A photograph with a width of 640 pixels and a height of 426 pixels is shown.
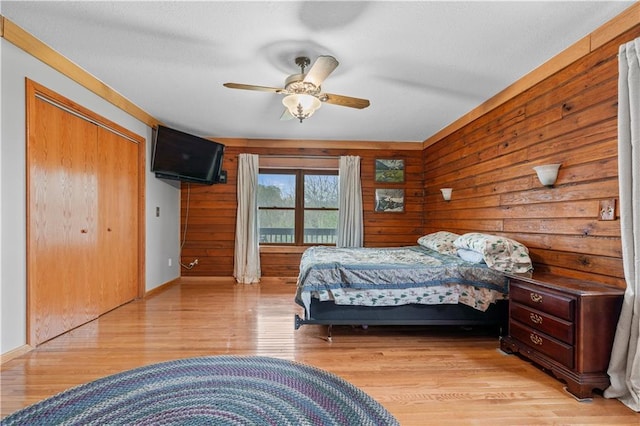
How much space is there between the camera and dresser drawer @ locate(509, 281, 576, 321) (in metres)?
1.87

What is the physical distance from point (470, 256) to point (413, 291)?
2.27 ft

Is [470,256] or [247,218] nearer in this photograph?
[470,256]

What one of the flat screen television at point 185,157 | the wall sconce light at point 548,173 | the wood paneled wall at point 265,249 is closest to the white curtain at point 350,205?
the wood paneled wall at point 265,249

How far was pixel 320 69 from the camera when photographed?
7.05ft

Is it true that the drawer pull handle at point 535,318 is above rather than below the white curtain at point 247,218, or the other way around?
below

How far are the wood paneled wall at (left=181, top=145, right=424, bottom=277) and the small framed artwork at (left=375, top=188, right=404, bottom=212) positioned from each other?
0.24 feet

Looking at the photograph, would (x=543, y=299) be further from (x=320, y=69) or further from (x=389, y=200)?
(x=389, y=200)

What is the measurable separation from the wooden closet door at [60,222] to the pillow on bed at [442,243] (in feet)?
12.1

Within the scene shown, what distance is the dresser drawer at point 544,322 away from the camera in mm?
1871

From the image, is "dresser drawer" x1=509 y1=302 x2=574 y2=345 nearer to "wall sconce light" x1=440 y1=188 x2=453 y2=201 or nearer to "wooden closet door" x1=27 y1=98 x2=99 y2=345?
"wall sconce light" x1=440 y1=188 x2=453 y2=201

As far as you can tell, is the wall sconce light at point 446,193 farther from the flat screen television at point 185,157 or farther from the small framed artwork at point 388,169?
the flat screen television at point 185,157

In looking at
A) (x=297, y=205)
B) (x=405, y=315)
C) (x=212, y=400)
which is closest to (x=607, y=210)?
(x=405, y=315)

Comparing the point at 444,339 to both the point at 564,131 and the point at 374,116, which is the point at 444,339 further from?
the point at 374,116

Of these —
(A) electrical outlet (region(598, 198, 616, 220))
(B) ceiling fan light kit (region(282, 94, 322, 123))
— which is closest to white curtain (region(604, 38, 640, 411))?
(A) electrical outlet (region(598, 198, 616, 220))
